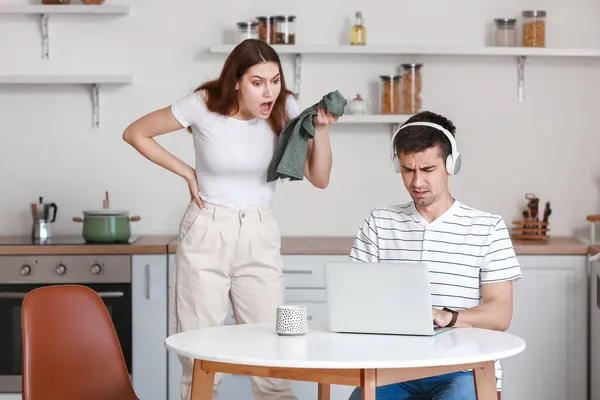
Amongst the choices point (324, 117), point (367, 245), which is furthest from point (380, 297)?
point (324, 117)

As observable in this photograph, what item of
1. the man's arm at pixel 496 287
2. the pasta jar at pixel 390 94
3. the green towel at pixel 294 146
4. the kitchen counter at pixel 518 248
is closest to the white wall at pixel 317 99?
the pasta jar at pixel 390 94

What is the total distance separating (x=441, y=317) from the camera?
2363 millimetres

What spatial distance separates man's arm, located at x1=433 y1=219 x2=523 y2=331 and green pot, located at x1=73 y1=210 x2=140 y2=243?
1994mm

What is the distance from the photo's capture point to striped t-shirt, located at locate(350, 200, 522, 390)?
2.53 metres

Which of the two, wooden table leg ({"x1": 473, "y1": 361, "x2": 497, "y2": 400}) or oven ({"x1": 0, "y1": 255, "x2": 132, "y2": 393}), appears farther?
oven ({"x1": 0, "y1": 255, "x2": 132, "y2": 393})

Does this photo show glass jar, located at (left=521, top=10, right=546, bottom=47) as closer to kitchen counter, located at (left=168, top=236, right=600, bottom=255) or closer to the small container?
kitchen counter, located at (left=168, top=236, right=600, bottom=255)

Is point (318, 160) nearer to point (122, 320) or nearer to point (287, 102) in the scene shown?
point (287, 102)

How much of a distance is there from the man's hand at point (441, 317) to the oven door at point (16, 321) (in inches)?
75.3

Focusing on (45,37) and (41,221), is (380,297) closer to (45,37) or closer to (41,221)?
(41,221)

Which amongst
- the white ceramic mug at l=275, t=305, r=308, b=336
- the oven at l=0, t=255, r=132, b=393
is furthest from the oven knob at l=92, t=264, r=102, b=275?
the white ceramic mug at l=275, t=305, r=308, b=336

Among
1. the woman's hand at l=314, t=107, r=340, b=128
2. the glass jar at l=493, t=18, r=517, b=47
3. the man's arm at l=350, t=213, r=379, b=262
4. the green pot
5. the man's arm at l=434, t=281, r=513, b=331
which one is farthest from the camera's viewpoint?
the glass jar at l=493, t=18, r=517, b=47

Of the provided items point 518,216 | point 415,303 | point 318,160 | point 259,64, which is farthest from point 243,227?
point 518,216

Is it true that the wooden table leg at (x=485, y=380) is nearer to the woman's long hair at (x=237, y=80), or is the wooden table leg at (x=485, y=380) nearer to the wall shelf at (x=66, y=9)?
the woman's long hair at (x=237, y=80)

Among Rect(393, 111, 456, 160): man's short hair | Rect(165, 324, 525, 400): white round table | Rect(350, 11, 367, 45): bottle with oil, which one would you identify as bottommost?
Rect(165, 324, 525, 400): white round table
